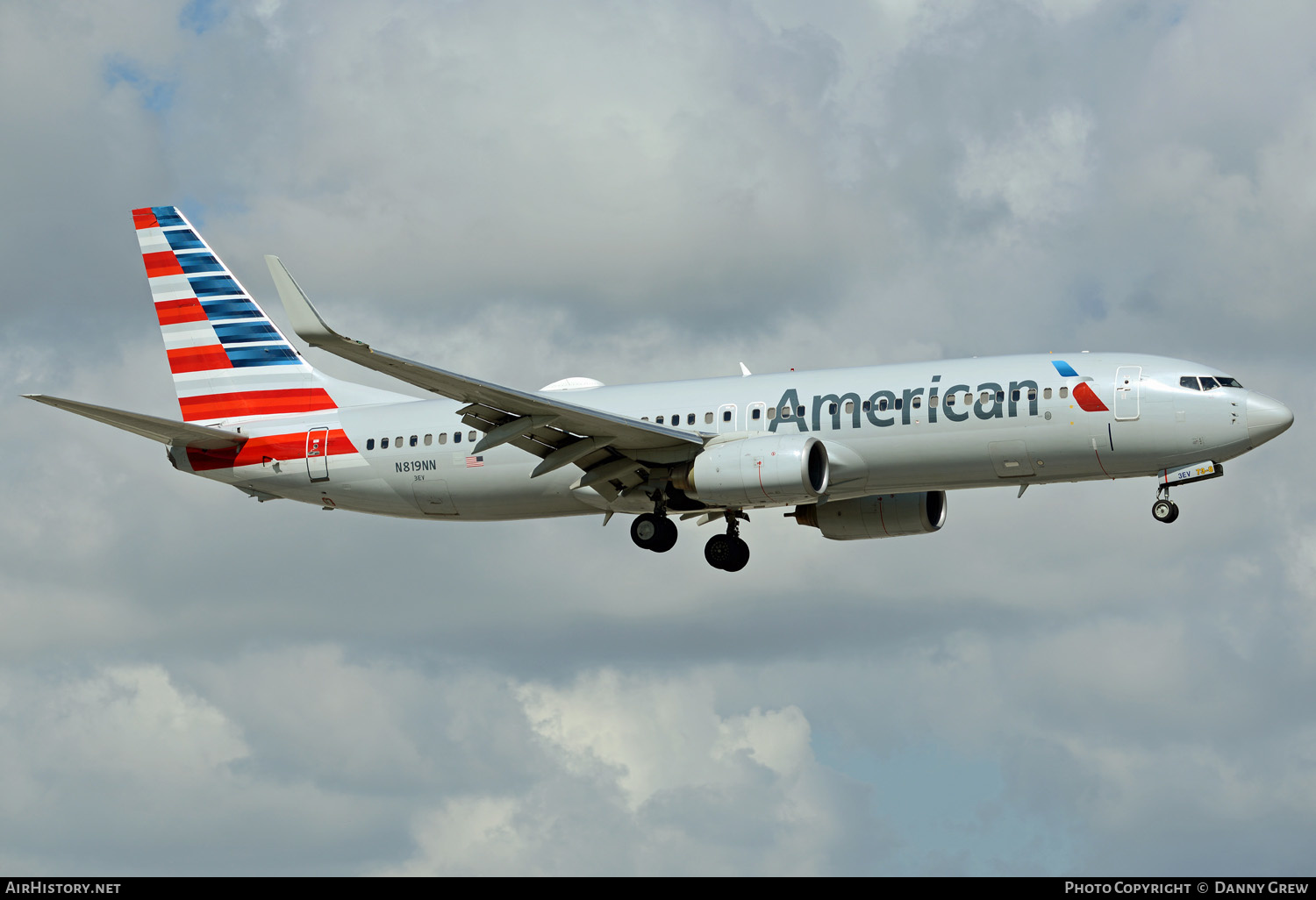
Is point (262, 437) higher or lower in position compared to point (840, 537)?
higher

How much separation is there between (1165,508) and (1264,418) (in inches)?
140

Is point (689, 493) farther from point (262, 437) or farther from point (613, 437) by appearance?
point (262, 437)

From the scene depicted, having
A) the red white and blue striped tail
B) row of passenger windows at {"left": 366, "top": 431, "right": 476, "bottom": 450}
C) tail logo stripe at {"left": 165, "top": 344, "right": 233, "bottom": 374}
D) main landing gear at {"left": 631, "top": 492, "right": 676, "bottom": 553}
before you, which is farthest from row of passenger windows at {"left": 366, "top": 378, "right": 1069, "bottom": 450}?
tail logo stripe at {"left": 165, "top": 344, "right": 233, "bottom": 374}

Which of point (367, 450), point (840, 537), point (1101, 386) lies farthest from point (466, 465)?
point (1101, 386)

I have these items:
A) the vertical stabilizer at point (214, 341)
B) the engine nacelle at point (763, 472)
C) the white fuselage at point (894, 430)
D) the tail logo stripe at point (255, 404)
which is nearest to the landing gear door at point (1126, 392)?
the white fuselage at point (894, 430)

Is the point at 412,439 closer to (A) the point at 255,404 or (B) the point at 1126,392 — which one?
(A) the point at 255,404

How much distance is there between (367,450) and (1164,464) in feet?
81.1

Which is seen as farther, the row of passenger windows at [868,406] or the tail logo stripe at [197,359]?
the tail logo stripe at [197,359]

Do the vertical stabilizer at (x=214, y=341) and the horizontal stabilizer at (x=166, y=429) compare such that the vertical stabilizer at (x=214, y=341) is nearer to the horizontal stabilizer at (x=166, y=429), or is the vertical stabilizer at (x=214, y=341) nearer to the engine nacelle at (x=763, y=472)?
the horizontal stabilizer at (x=166, y=429)

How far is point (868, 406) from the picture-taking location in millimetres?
45500

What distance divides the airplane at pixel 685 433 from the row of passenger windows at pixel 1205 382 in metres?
0.05

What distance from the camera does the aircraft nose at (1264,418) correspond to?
43.1 meters

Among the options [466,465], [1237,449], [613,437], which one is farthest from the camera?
[466,465]

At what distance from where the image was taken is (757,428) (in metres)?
46.9
